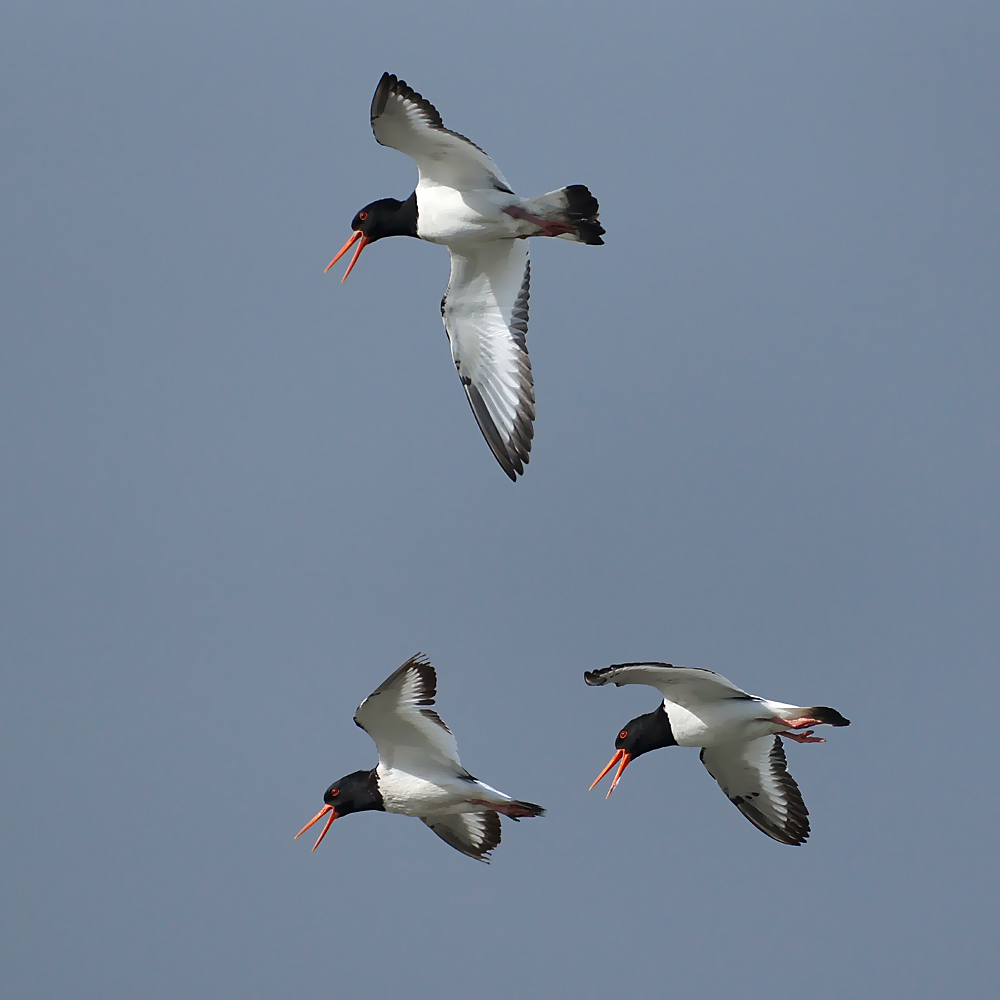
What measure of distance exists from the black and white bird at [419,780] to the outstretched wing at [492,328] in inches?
100

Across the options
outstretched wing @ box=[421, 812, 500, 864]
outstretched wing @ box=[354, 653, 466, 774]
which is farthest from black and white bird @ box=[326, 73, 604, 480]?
outstretched wing @ box=[421, 812, 500, 864]

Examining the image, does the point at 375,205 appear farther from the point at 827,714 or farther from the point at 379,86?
the point at 827,714

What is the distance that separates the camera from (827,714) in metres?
15.9

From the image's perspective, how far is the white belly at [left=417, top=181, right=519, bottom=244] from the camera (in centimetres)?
1653

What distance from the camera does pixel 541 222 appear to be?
1642 centimetres

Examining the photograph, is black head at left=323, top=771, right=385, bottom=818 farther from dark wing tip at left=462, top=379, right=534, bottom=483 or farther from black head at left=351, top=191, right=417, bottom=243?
black head at left=351, top=191, right=417, bottom=243

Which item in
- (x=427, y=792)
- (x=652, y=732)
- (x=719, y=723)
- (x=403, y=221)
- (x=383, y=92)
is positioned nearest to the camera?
(x=383, y=92)

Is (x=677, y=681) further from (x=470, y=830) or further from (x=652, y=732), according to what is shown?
(x=470, y=830)

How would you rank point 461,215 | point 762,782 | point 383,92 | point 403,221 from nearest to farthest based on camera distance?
point 383,92, point 461,215, point 403,221, point 762,782

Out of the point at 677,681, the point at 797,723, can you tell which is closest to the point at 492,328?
the point at 677,681

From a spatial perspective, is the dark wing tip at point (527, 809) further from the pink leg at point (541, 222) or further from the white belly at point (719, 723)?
the pink leg at point (541, 222)

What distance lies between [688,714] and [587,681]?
2054 millimetres

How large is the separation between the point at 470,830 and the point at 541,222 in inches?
234

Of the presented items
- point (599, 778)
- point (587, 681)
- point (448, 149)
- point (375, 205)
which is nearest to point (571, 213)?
point (448, 149)
